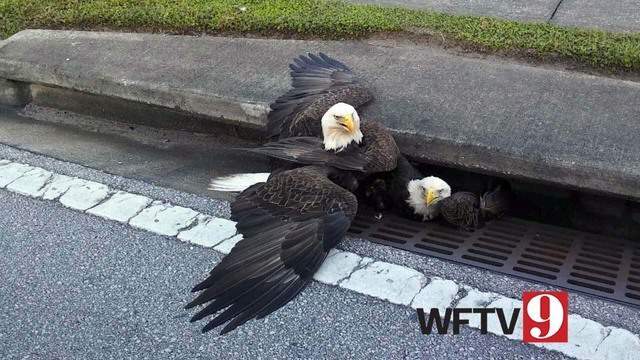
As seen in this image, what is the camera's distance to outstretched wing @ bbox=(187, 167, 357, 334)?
3094mm

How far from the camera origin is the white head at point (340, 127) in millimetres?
3779

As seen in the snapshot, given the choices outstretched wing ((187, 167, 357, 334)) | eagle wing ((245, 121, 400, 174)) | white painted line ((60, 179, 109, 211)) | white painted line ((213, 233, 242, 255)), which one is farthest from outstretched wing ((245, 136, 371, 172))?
white painted line ((60, 179, 109, 211))

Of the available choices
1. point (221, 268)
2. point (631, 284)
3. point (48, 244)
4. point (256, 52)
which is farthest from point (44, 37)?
point (631, 284)

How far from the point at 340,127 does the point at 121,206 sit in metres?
1.31

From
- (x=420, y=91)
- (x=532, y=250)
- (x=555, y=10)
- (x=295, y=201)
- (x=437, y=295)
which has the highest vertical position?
(x=555, y=10)

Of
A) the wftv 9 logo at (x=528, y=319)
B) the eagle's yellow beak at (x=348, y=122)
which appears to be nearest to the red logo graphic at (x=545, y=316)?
the wftv 9 logo at (x=528, y=319)

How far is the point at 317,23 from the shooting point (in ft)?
17.8

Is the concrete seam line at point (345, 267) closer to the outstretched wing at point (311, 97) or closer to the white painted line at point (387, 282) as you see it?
the white painted line at point (387, 282)

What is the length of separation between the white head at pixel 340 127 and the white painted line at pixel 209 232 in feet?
2.29

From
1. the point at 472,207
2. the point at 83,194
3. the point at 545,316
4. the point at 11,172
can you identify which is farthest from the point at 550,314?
the point at 11,172

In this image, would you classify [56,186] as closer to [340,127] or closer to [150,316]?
[150,316]

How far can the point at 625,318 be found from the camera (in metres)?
3.00

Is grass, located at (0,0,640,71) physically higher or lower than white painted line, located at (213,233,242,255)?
higher

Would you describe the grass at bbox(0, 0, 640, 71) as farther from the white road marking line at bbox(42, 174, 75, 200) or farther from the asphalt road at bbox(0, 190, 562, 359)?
the asphalt road at bbox(0, 190, 562, 359)
